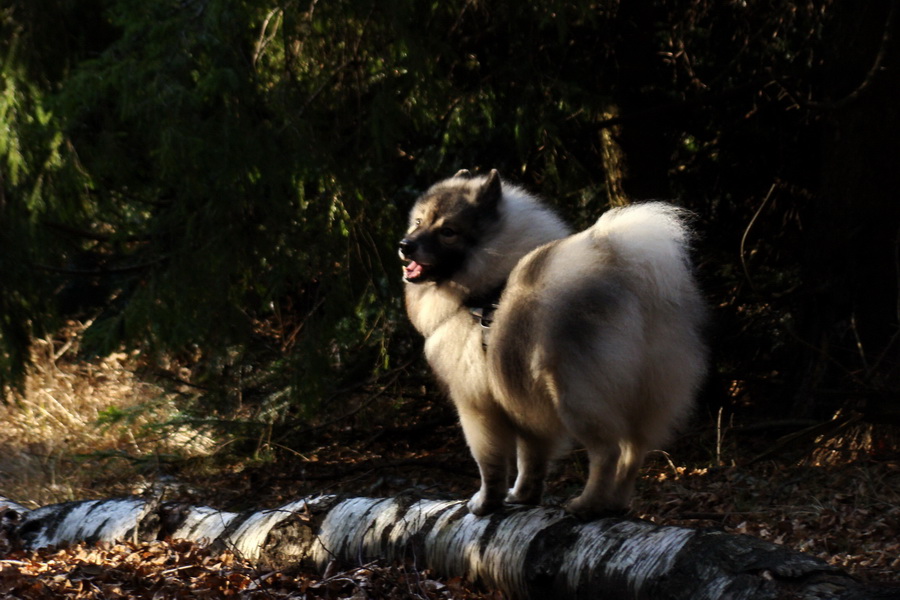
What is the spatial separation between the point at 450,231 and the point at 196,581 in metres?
2.08

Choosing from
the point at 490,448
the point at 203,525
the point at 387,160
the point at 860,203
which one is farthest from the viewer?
the point at 860,203

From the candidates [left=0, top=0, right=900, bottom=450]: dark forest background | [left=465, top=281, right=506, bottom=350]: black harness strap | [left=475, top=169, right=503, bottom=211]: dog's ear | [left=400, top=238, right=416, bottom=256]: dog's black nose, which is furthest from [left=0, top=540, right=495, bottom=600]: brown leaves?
[left=0, top=0, right=900, bottom=450]: dark forest background

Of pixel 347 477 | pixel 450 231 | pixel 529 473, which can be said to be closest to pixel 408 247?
pixel 450 231

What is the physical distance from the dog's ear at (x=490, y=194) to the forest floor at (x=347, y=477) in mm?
1573

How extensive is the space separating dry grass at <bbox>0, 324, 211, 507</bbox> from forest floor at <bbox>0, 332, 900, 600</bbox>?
0.02 m

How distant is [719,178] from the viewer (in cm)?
891

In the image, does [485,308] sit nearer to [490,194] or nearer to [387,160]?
[490,194]

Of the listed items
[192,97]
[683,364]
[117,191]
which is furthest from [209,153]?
[683,364]

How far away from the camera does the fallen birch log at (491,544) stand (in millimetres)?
3066

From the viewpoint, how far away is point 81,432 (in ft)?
31.8

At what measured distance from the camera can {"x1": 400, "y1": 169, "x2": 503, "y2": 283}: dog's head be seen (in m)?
4.71

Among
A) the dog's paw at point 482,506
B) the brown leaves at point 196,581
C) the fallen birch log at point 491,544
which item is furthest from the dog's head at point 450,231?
the brown leaves at point 196,581

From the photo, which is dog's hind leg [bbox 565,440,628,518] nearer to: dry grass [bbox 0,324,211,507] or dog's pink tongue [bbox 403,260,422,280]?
dog's pink tongue [bbox 403,260,422,280]

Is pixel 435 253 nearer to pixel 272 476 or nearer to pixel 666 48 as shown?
pixel 272 476
